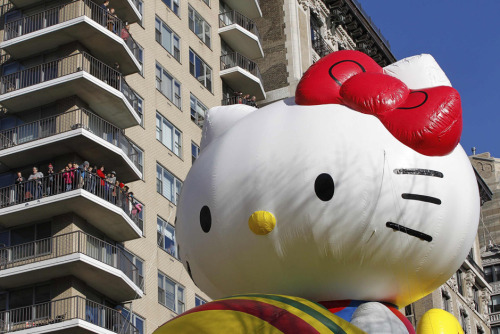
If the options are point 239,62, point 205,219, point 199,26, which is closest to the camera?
point 205,219

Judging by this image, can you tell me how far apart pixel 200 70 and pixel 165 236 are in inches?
313

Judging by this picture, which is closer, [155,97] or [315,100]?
[315,100]

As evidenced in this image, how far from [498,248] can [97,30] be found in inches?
1699

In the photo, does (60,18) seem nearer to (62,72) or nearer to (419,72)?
(62,72)

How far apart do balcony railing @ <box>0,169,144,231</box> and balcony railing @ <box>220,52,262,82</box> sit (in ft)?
39.5

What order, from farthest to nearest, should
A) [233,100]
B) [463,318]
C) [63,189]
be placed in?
[463,318], [233,100], [63,189]

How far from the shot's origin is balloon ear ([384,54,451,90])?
1135 centimetres

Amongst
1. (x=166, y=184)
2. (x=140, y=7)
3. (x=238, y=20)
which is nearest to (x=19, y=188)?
(x=166, y=184)

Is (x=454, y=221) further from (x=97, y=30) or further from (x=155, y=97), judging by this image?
(x=155, y=97)

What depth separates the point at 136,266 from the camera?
29.7 m

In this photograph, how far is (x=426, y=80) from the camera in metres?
11.3

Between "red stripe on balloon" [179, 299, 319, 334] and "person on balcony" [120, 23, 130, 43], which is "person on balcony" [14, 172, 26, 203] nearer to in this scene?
"person on balcony" [120, 23, 130, 43]

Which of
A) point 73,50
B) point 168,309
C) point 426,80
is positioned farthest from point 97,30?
point 426,80

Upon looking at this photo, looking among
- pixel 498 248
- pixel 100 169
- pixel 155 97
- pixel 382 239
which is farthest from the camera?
pixel 498 248
